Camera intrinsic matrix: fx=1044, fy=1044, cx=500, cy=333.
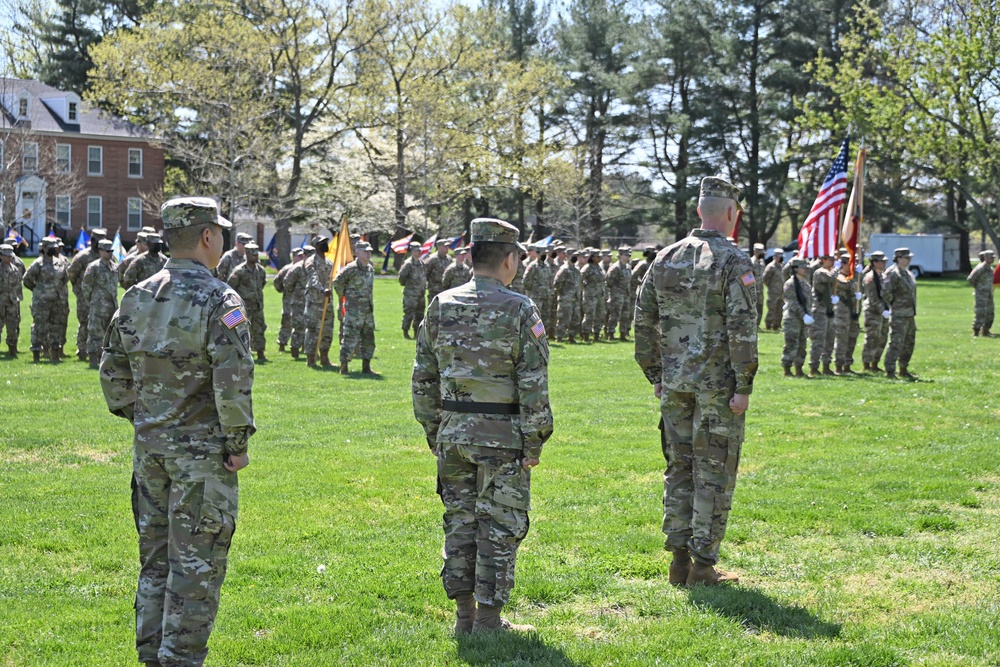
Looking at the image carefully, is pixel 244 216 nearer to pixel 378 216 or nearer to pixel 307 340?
pixel 378 216

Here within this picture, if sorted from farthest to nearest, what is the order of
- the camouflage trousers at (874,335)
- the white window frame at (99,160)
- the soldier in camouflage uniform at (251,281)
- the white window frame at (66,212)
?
the white window frame at (99,160)
the white window frame at (66,212)
the soldier in camouflage uniform at (251,281)
the camouflage trousers at (874,335)

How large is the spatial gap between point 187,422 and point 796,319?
50.9ft

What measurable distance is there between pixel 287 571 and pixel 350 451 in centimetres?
441

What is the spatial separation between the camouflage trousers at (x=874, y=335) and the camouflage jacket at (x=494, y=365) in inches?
607

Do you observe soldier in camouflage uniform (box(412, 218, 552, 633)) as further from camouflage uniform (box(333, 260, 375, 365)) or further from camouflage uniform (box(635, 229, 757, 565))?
camouflage uniform (box(333, 260, 375, 365))

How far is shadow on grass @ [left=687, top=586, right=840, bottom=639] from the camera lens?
5.95 m

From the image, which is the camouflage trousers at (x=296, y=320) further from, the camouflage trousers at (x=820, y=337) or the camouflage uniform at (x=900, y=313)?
the camouflage uniform at (x=900, y=313)

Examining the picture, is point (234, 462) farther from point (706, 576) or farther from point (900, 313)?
point (900, 313)

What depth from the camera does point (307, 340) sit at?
66.2ft

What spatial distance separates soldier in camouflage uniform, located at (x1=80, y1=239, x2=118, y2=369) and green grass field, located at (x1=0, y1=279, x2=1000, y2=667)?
4101 millimetres

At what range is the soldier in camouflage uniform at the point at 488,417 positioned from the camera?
5.65m

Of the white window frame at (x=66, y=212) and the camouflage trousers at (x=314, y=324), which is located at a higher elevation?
the white window frame at (x=66, y=212)

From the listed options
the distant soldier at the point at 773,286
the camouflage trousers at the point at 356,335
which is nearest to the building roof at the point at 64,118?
the distant soldier at the point at 773,286

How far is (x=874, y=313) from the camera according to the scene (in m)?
19.5
